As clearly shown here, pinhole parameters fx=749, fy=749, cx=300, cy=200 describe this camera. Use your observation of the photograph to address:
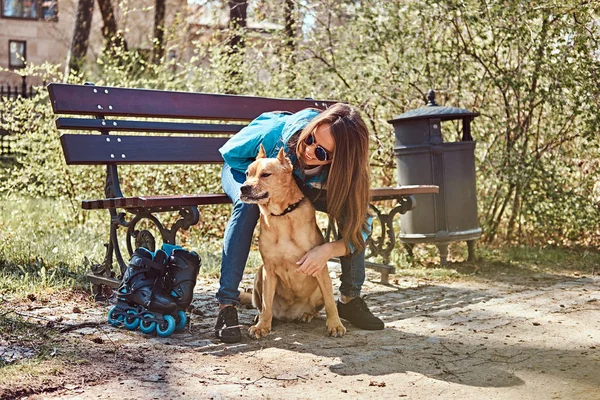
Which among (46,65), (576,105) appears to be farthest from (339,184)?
(46,65)

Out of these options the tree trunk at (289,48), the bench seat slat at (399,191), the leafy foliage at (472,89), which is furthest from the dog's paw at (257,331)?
the tree trunk at (289,48)

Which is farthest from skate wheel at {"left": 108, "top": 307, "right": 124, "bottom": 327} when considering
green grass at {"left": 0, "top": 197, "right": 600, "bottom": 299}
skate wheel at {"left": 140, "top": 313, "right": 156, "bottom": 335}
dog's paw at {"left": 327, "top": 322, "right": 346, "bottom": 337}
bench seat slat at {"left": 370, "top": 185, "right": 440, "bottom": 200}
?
bench seat slat at {"left": 370, "top": 185, "right": 440, "bottom": 200}

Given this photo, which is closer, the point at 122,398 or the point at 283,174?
the point at 122,398

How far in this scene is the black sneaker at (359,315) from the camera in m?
4.26

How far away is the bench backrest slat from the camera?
Answer: 4910 millimetres

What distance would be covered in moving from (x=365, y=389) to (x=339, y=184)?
120cm

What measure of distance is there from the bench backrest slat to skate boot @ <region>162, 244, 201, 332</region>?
142 cm

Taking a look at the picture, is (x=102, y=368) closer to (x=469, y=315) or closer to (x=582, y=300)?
(x=469, y=315)

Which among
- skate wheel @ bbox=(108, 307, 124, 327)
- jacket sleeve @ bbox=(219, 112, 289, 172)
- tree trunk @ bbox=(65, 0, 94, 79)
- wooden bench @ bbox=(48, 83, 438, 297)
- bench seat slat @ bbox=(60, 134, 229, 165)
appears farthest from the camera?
tree trunk @ bbox=(65, 0, 94, 79)

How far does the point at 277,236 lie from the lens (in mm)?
4039

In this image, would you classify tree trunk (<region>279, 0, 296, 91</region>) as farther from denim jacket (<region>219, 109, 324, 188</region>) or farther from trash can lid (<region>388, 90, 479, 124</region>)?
denim jacket (<region>219, 109, 324, 188</region>)

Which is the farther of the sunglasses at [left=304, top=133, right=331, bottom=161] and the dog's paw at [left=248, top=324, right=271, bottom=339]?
the dog's paw at [left=248, top=324, right=271, bottom=339]

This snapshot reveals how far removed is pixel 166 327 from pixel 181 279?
269mm

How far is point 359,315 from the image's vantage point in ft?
14.2
